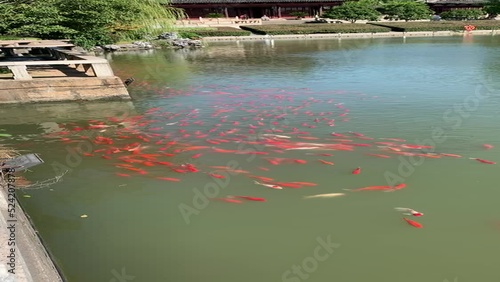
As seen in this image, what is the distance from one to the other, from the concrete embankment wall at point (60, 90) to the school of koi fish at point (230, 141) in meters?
1.82

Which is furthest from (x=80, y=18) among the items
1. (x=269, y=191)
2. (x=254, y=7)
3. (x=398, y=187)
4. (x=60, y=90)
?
(x=254, y=7)

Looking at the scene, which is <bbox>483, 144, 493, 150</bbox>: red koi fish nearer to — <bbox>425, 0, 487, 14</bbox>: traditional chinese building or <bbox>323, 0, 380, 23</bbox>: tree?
<bbox>323, 0, 380, 23</bbox>: tree

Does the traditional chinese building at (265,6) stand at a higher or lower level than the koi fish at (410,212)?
higher

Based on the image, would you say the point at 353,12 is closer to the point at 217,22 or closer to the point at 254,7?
the point at 254,7

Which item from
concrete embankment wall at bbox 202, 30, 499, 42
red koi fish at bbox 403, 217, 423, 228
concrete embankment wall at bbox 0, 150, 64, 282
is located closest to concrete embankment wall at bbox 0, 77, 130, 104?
concrete embankment wall at bbox 0, 150, 64, 282

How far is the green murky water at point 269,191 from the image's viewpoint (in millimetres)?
4957

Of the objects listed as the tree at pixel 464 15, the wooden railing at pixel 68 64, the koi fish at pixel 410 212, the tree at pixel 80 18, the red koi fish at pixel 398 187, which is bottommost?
the tree at pixel 464 15

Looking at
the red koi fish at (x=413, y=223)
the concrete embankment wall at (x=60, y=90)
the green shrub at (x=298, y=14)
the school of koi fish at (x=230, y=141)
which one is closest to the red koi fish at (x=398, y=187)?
the school of koi fish at (x=230, y=141)

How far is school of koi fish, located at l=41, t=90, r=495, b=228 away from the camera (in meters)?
7.51

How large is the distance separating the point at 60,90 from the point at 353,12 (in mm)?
47738

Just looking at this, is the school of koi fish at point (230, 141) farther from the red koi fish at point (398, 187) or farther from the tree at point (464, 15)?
the tree at point (464, 15)

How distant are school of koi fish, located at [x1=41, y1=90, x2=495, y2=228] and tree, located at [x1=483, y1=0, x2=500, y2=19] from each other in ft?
182

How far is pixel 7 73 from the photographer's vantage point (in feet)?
46.9

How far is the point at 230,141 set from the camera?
923 cm
